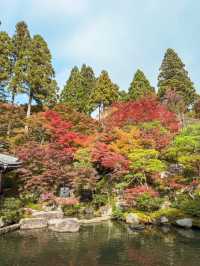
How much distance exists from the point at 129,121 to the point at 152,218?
11642 millimetres

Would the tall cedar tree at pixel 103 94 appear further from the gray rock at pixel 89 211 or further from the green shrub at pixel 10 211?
the green shrub at pixel 10 211

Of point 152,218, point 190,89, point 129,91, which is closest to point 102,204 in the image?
point 152,218

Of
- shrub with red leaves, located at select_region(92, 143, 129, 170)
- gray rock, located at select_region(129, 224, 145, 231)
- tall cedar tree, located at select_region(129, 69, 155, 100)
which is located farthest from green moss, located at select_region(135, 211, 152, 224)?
tall cedar tree, located at select_region(129, 69, 155, 100)

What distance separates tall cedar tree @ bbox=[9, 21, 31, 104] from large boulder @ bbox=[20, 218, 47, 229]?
1621 cm

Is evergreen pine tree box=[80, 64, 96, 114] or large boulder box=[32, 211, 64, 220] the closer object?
large boulder box=[32, 211, 64, 220]

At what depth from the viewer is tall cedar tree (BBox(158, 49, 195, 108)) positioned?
133 feet

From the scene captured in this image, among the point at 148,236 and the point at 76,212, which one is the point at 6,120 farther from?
the point at 148,236

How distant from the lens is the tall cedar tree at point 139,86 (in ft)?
129

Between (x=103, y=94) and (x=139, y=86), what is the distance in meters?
7.16

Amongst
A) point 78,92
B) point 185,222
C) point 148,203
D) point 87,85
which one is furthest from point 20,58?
point 185,222

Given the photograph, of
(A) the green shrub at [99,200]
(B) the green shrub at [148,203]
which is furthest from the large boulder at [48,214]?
(B) the green shrub at [148,203]

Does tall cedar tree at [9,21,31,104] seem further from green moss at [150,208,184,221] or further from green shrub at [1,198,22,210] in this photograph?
green moss at [150,208,184,221]

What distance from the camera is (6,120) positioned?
83.5 ft

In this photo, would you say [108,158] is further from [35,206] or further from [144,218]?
[35,206]
